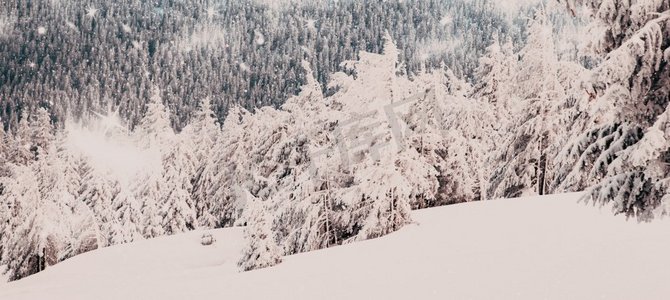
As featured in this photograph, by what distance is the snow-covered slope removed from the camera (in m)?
11.7

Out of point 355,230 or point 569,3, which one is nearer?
point 569,3

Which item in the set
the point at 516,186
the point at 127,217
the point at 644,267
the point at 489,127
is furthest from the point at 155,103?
the point at 644,267

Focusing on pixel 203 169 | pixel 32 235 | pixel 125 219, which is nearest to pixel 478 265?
pixel 32 235

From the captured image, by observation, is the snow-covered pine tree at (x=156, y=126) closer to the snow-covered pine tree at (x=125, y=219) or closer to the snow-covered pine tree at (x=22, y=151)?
the snow-covered pine tree at (x=125, y=219)

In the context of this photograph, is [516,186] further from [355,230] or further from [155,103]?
[155,103]

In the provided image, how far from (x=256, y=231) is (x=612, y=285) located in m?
12.4

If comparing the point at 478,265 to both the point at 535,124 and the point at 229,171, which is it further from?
the point at 229,171

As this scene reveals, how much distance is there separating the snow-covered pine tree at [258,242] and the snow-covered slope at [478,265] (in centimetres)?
76

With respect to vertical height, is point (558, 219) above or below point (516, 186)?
above

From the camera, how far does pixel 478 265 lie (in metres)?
14.1

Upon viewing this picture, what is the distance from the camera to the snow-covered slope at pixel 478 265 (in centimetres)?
1170

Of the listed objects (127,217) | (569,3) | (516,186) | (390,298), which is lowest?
(127,217)

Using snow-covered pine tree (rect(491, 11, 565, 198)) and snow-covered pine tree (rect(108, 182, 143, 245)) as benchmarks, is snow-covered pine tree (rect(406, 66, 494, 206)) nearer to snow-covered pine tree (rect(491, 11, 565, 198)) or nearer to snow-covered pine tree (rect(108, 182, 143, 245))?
snow-covered pine tree (rect(491, 11, 565, 198))

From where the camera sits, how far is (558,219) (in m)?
18.8
